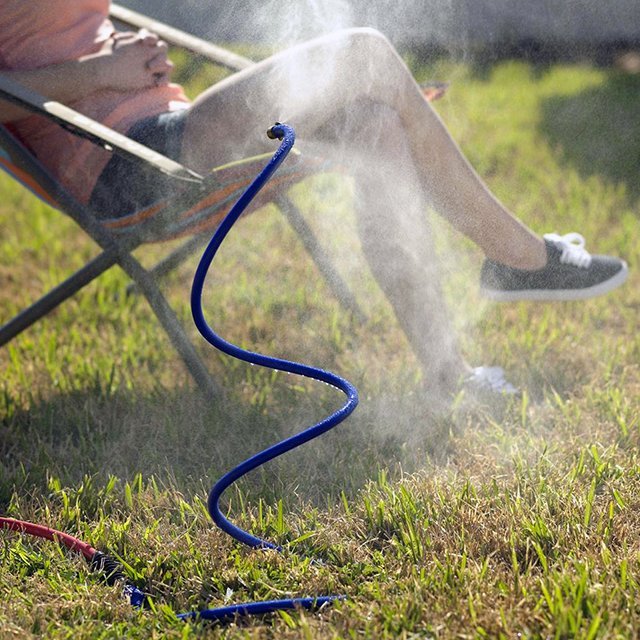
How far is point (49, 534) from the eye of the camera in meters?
2.02

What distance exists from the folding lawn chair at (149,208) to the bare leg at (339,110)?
134 millimetres

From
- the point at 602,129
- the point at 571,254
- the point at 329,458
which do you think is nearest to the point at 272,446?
the point at 329,458

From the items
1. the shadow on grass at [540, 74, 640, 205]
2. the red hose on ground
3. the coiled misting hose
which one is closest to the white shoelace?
the coiled misting hose

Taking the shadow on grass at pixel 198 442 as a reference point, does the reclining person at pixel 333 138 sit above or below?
above

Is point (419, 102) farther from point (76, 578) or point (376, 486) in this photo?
point (76, 578)

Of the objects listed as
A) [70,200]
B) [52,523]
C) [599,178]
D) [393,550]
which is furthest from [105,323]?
[599,178]

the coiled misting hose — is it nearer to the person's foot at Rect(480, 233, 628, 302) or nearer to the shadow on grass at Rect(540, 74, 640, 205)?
the person's foot at Rect(480, 233, 628, 302)

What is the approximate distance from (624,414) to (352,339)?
2.98 ft

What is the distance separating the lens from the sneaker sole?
8.80ft

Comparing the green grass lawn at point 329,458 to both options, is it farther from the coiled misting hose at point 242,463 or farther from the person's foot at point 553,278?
the person's foot at point 553,278

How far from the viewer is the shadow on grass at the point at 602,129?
13.7 ft

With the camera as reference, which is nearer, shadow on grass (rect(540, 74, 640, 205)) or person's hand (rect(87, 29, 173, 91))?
person's hand (rect(87, 29, 173, 91))

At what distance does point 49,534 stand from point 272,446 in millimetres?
530

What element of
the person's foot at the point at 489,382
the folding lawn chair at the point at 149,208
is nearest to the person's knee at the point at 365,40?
the folding lawn chair at the point at 149,208
